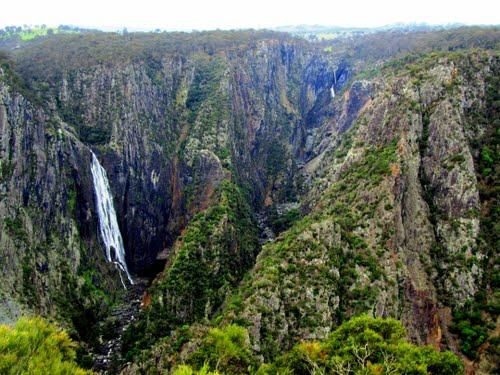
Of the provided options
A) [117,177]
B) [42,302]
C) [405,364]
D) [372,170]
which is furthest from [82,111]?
[405,364]

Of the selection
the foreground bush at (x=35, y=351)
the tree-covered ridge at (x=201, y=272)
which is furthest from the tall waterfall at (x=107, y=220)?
the foreground bush at (x=35, y=351)

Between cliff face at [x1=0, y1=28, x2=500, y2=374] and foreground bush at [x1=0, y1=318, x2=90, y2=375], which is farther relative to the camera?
cliff face at [x1=0, y1=28, x2=500, y2=374]

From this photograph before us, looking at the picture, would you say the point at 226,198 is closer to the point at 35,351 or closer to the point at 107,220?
the point at 107,220

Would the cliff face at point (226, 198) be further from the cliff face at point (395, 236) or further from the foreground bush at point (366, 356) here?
the foreground bush at point (366, 356)

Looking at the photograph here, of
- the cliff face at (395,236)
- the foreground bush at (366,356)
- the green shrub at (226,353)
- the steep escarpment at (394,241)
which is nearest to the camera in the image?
the foreground bush at (366,356)

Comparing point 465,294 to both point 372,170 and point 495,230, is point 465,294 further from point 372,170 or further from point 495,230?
point 372,170

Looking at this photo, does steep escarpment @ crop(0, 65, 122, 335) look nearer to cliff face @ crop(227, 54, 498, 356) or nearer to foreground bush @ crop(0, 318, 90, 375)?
cliff face @ crop(227, 54, 498, 356)

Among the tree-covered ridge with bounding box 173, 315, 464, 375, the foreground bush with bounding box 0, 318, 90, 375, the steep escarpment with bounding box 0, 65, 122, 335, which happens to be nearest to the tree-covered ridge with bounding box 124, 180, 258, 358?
the steep escarpment with bounding box 0, 65, 122, 335

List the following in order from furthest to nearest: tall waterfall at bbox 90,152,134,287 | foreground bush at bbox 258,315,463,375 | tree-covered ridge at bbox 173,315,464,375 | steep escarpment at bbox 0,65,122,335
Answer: tall waterfall at bbox 90,152,134,287
steep escarpment at bbox 0,65,122,335
tree-covered ridge at bbox 173,315,464,375
foreground bush at bbox 258,315,463,375
